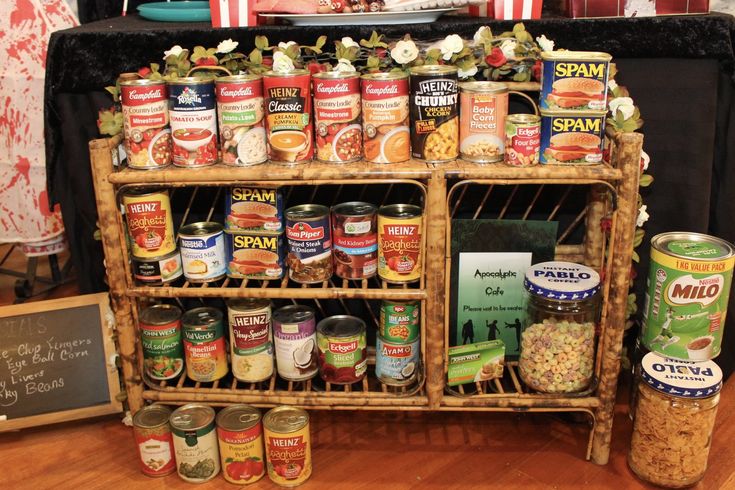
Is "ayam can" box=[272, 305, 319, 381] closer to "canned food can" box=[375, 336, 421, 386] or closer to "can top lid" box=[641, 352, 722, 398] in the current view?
"canned food can" box=[375, 336, 421, 386]

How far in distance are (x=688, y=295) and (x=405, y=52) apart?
857 millimetres

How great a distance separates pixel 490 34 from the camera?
1.75 metres

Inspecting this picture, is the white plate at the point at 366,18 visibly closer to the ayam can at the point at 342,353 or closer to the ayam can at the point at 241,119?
the ayam can at the point at 241,119

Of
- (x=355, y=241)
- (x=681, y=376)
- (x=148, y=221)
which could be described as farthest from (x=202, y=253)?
(x=681, y=376)

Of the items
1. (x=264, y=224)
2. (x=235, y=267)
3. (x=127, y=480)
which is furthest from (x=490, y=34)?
(x=127, y=480)

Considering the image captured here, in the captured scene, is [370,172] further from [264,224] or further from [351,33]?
Answer: [351,33]

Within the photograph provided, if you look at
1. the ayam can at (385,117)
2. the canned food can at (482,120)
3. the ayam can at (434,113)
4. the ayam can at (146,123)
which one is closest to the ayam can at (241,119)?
the ayam can at (146,123)

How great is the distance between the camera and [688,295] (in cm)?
172

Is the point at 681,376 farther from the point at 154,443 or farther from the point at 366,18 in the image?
the point at 154,443

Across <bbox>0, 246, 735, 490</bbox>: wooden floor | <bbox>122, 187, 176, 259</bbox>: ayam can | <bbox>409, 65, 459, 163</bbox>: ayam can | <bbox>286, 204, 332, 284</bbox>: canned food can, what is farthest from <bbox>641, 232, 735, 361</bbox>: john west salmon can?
<bbox>122, 187, 176, 259</bbox>: ayam can

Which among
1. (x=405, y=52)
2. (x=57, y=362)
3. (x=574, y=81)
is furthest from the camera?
(x=57, y=362)

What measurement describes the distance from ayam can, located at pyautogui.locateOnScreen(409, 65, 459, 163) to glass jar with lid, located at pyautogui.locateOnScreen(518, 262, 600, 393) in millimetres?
370

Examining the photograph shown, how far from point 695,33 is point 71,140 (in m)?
1.59

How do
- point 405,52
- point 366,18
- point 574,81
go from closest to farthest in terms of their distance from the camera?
point 574,81
point 405,52
point 366,18
